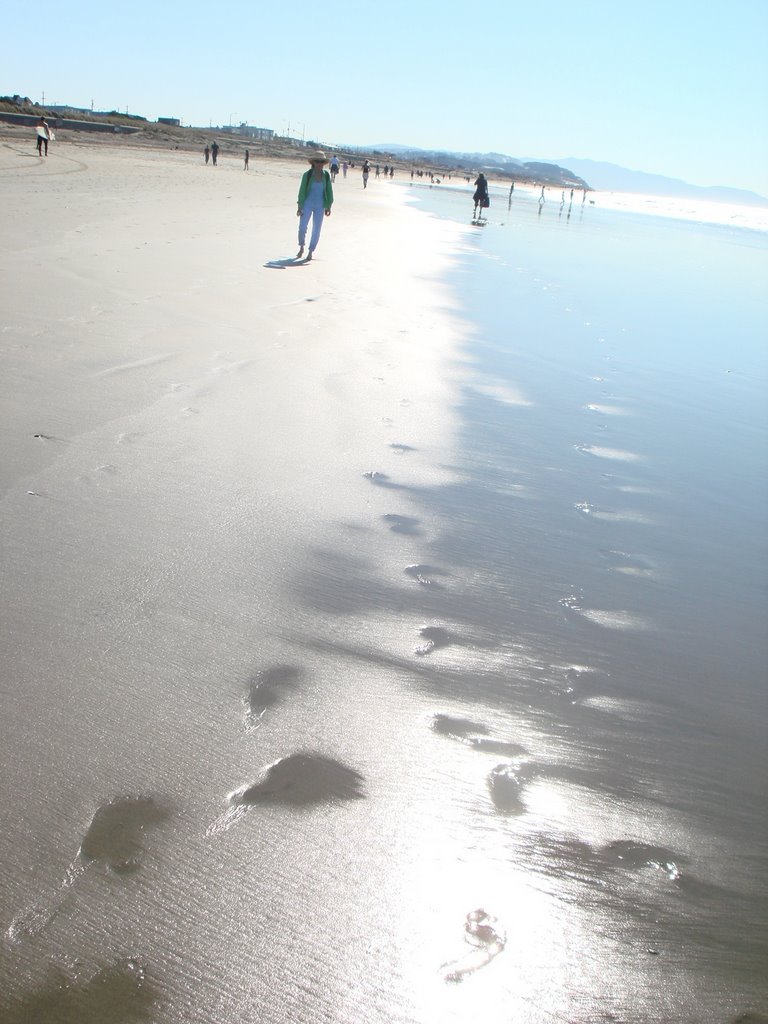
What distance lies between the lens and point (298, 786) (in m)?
2.05

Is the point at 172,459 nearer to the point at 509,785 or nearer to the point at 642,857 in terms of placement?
the point at 509,785

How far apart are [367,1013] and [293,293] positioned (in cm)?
847

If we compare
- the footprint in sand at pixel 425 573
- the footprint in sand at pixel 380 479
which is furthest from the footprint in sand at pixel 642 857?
the footprint in sand at pixel 380 479

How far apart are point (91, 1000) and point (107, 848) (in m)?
0.36

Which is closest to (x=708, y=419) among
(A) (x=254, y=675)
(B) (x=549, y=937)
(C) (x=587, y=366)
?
(C) (x=587, y=366)

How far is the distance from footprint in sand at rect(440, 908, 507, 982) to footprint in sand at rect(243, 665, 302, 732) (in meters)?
0.77

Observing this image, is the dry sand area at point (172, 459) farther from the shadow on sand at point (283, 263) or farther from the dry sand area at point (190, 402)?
the shadow on sand at point (283, 263)

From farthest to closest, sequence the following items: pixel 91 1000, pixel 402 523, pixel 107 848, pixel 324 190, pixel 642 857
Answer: pixel 324 190, pixel 402 523, pixel 642 857, pixel 107 848, pixel 91 1000

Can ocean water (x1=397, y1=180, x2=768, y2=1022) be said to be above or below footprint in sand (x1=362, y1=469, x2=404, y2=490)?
below

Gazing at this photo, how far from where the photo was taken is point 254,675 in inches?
98.6

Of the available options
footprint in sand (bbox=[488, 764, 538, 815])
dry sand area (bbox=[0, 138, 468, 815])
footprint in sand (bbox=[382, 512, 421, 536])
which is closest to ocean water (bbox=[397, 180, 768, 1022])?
footprint in sand (bbox=[488, 764, 538, 815])

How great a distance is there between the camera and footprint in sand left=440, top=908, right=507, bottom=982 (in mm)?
1626

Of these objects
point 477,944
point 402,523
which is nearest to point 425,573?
point 402,523

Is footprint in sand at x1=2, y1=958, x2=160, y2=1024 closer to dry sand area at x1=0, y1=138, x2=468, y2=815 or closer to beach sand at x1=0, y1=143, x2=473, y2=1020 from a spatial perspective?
beach sand at x1=0, y1=143, x2=473, y2=1020
